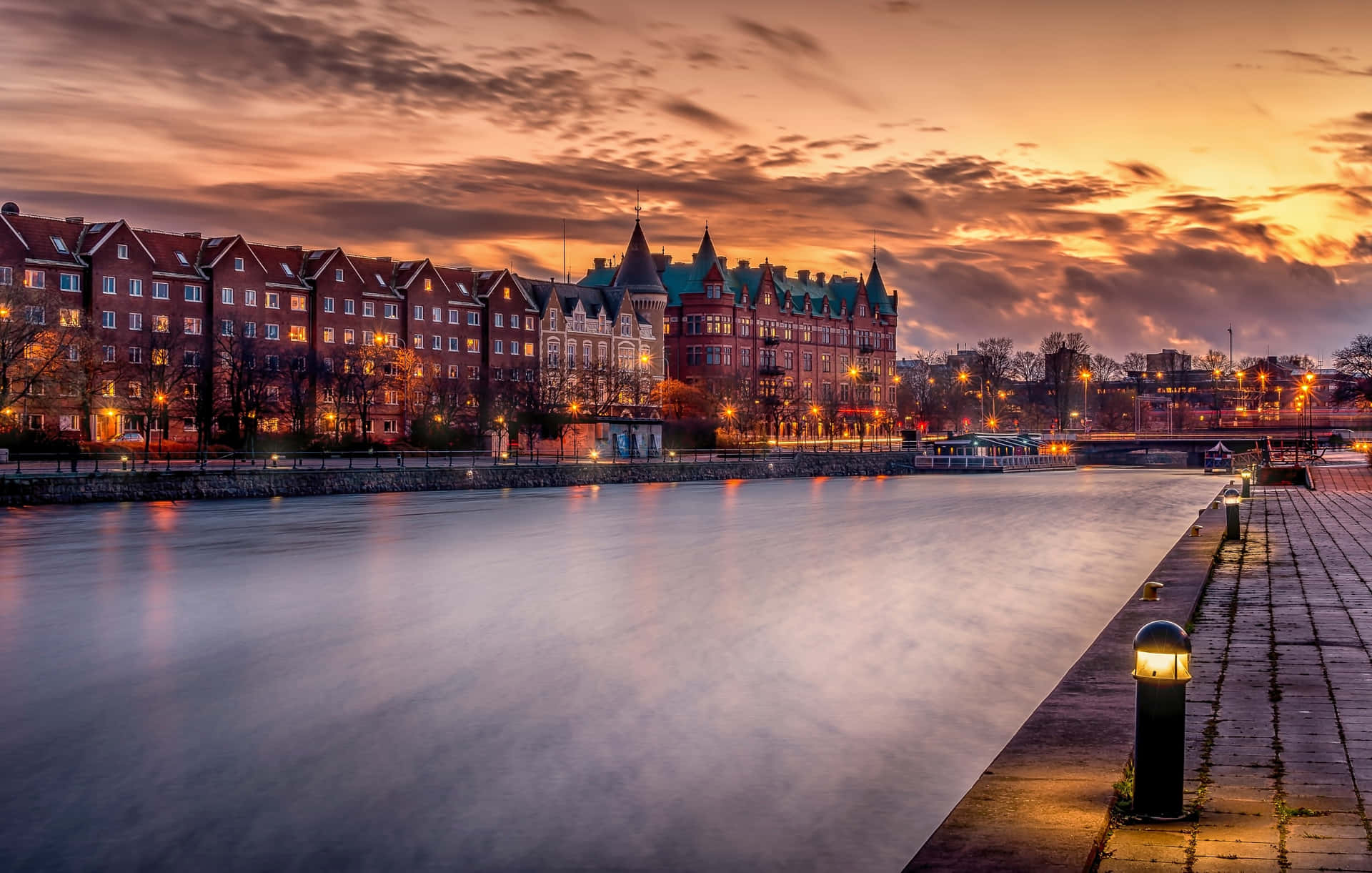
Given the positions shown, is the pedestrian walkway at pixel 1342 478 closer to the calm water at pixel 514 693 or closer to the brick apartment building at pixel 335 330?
the calm water at pixel 514 693

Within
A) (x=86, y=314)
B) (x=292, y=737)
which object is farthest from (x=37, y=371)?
(x=292, y=737)

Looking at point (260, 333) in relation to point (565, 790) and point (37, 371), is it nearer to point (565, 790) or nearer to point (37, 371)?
point (37, 371)

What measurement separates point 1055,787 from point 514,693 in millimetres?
9328

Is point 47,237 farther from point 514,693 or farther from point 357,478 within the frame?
point 514,693

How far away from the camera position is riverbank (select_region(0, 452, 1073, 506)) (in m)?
52.8

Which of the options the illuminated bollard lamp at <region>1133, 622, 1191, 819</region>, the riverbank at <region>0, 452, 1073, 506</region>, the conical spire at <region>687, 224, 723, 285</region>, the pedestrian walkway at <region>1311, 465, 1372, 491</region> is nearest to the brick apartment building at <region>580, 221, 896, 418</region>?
the conical spire at <region>687, 224, 723, 285</region>

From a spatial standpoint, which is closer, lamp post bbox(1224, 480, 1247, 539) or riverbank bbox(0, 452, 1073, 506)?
lamp post bbox(1224, 480, 1247, 539)

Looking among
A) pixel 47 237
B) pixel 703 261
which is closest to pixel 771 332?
pixel 703 261

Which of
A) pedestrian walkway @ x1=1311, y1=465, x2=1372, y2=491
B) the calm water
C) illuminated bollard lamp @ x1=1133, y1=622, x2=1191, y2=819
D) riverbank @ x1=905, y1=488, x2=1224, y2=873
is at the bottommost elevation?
the calm water

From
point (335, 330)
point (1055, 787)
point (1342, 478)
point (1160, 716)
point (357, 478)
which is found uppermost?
point (335, 330)

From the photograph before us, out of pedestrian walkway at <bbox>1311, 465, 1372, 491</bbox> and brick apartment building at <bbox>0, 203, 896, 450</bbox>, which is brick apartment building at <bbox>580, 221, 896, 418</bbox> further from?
pedestrian walkway at <bbox>1311, 465, 1372, 491</bbox>

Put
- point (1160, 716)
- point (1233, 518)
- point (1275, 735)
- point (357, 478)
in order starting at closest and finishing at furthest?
point (1160, 716)
point (1275, 735)
point (1233, 518)
point (357, 478)

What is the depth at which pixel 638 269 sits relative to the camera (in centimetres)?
13625

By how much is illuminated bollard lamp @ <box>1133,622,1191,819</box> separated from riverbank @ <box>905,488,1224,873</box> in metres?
0.35
